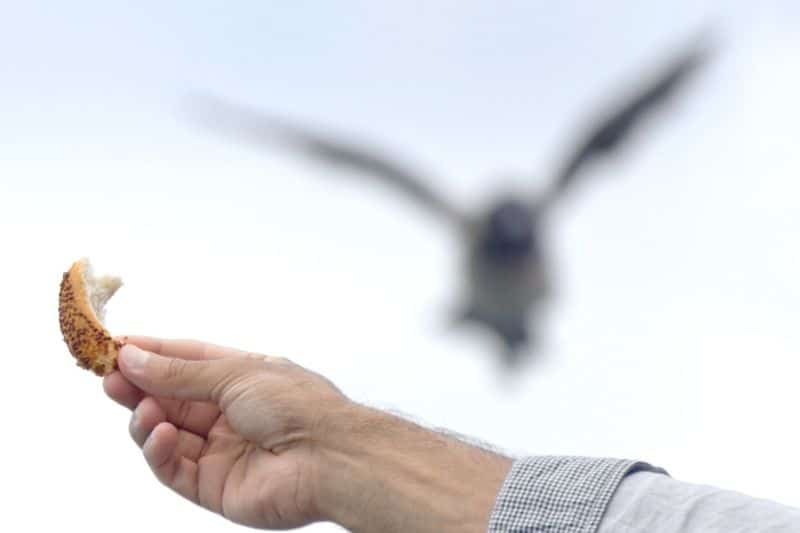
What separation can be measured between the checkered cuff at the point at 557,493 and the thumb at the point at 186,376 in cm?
68

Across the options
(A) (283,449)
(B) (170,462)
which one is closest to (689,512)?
(A) (283,449)

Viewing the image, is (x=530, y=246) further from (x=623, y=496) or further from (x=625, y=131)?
(x=623, y=496)

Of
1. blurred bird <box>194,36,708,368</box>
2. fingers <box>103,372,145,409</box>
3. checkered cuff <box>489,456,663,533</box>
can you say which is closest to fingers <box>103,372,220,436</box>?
fingers <box>103,372,145,409</box>

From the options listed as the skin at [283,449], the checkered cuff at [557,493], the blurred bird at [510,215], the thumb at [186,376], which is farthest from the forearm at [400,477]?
the blurred bird at [510,215]

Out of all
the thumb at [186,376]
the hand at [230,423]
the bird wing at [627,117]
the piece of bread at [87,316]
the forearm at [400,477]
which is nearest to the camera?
the forearm at [400,477]

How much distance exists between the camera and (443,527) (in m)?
2.03

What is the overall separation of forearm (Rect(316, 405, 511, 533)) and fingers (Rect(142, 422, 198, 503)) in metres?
0.35

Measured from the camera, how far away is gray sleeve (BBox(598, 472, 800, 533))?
Result: 1.70 m

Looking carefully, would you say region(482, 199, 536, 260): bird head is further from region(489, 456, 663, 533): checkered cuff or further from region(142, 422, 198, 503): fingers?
region(489, 456, 663, 533): checkered cuff

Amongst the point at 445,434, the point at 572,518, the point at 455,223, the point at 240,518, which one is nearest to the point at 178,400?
the point at 240,518

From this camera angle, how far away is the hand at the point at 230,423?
2.31m

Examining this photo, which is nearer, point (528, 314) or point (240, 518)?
point (240, 518)

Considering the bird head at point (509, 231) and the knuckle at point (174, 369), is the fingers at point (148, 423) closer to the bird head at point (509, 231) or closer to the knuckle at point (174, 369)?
the knuckle at point (174, 369)

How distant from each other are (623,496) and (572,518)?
7 cm
